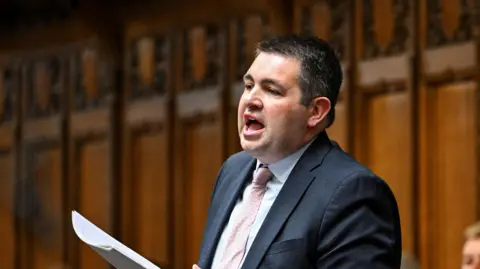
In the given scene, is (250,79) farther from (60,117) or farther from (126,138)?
(60,117)

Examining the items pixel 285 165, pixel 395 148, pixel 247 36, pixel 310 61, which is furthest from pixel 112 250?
pixel 247 36

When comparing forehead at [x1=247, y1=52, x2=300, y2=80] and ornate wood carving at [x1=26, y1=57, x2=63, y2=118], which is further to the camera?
ornate wood carving at [x1=26, y1=57, x2=63, y2=118]

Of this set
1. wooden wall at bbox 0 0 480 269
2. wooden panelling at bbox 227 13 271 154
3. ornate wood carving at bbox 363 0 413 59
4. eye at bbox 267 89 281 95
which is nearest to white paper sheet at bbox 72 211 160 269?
eye at bbox 267 89 281 95

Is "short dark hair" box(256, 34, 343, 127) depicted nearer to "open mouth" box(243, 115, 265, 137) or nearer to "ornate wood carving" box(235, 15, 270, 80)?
"open mouth" box(243, 115, 265, 137)

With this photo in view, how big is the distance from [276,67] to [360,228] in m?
0.34

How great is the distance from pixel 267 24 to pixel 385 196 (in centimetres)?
329

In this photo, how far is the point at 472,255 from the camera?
2.79 m

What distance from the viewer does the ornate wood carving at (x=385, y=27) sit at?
13.9ft

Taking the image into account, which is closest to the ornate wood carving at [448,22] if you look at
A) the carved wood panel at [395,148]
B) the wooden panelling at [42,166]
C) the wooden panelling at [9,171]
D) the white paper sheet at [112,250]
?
the carved wood panel at [395,148]

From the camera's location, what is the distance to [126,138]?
5582 millimetres

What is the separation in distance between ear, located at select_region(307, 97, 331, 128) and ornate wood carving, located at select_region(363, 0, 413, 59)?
245cm

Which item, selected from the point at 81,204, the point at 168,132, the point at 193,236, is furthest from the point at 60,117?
the point at 193,236

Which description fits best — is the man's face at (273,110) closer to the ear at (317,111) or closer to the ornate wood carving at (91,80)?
the ear at (317,111)

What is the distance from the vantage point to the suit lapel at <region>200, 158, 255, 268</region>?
1884mm
